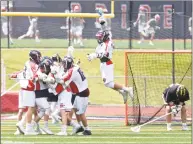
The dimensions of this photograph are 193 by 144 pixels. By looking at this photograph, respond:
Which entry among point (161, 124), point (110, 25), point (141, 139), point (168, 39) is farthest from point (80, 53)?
point (141, 139)

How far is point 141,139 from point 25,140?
1.86 m

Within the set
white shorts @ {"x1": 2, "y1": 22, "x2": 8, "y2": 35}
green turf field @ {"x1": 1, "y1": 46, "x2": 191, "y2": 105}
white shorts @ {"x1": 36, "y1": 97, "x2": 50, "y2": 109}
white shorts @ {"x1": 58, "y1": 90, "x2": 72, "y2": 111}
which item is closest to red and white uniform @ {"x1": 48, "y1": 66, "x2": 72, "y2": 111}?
white shorts @ {"x1": 58, "y1": 90, "x2": 72, "y2": 111}

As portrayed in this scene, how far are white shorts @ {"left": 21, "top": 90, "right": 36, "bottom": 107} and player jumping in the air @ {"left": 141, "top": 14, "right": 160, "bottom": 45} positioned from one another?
11.6 meters

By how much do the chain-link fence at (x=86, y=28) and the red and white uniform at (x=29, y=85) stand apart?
10.0 m

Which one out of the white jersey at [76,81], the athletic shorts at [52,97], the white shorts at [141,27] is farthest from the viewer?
the white shorts at [141,27]

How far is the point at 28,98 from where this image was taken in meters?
18.2

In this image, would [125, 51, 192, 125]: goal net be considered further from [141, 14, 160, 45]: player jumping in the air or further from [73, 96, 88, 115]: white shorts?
[141, 14, 160, 45]: player jumping in the air

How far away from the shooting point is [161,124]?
2144 cm

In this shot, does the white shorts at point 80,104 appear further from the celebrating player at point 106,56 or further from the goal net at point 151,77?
the goal net at point 151,77

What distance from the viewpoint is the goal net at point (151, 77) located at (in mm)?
21891

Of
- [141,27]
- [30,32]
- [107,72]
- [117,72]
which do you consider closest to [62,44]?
[30,32]

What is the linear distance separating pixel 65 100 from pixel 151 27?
12.4 m

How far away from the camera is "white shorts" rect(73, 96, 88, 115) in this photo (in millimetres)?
18312

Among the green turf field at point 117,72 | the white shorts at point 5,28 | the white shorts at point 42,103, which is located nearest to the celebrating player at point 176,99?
the white shorts at point 42,103
